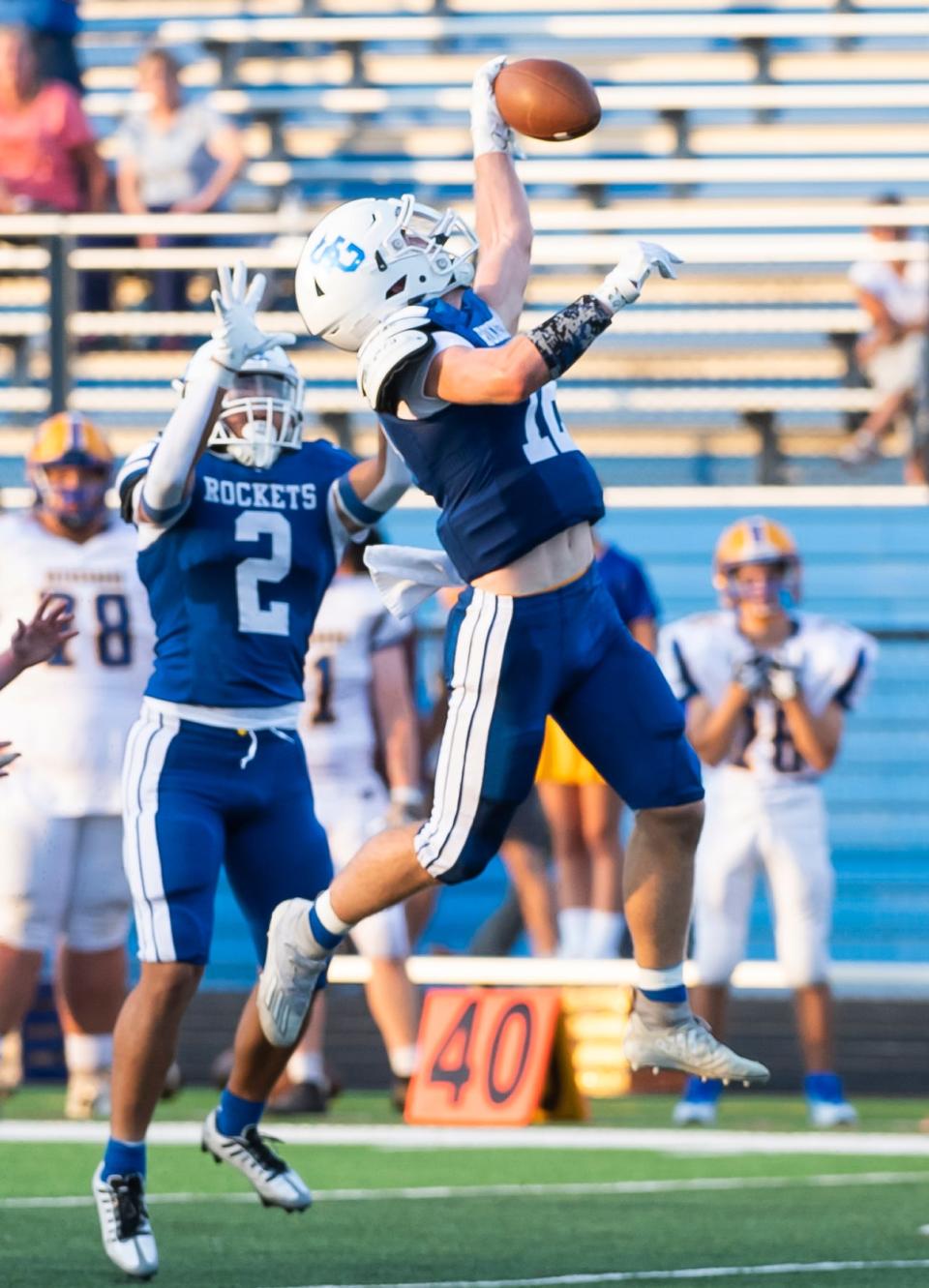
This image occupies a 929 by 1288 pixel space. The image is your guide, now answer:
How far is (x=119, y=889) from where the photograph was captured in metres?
7.93

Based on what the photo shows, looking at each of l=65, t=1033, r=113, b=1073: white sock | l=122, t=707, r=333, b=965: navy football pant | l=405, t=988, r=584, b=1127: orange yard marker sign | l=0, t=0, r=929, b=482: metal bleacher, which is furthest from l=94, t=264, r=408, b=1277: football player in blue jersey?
l=0, t=0, r=929, b=482: metal bleacher

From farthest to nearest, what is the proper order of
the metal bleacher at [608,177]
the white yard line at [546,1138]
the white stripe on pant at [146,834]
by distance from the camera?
the metal bleacher at [608,177] → the white yard line at [546,1138] → the white stripe on pant at [146,834]

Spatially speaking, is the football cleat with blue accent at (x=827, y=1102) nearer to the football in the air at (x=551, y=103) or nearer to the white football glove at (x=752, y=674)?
the white football glove at (x=752, y=674)

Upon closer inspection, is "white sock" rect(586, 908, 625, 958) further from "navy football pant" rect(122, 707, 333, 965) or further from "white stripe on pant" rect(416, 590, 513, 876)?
"white stripe on pant" rect(416, 590, 513, 876)

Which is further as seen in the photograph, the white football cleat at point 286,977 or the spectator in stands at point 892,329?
the spectator in stands at point 892,329

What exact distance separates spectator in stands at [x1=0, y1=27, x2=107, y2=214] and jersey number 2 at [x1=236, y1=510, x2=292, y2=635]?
7.16 metres

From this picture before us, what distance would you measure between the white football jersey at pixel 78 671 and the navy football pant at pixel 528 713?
3.06m

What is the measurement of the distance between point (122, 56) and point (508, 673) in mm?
11174

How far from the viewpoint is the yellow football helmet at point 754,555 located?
27.5 ft

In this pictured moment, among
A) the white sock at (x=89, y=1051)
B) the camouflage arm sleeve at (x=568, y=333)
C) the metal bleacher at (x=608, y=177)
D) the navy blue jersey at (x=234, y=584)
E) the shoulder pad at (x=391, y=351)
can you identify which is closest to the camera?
the camouflage arm sleeve at (x=568, y=333)

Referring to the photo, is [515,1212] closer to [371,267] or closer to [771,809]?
[371,267]

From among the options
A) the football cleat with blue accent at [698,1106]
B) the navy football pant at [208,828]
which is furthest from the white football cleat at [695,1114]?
the navy football pant at [208,828]

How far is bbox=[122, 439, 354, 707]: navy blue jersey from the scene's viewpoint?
565cm

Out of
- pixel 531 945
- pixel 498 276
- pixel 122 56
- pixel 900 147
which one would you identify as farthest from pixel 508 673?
pixel 122 56
